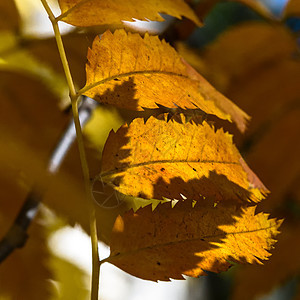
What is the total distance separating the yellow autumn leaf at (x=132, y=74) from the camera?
24cm

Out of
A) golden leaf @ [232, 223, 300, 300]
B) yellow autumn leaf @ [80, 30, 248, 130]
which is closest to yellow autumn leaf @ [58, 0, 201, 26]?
yellow autumn leaf @ [80, 30, 248, 130]

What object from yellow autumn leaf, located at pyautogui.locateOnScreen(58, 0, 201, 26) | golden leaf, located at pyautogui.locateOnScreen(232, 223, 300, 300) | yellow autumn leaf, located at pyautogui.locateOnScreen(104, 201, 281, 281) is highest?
yellow autumn leaf, located at pyautogui.locateOnScreen(58, 0, 201, 26)

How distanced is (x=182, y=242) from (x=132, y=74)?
9cm

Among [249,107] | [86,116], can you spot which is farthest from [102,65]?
[249,107]

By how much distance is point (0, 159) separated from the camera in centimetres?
40

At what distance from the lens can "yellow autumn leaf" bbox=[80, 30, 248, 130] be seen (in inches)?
9.4

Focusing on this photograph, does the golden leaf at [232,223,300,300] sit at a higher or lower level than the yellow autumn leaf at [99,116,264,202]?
lower

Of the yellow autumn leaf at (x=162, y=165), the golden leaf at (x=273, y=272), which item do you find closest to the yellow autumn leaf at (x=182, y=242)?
the yellow autumn leaf at (x=162, y=165)

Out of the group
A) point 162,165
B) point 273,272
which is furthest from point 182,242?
point 273,272

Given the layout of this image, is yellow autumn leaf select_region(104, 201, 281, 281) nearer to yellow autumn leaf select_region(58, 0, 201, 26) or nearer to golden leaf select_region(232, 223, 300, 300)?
yellow autumn leaf select_region(58, 0, 201, 26)

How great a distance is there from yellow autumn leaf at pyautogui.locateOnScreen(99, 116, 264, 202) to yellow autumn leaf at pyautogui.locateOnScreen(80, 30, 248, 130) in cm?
1

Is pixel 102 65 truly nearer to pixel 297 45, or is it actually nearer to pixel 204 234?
pixel 204 234

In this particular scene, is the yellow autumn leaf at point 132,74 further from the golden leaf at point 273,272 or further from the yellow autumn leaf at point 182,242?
the golden leaf at point 273,272

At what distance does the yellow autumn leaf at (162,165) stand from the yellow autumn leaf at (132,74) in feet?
0.04
